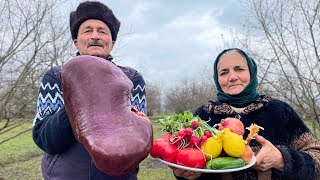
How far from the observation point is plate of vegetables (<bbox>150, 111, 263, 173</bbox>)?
1444mm

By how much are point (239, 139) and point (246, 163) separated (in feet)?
0.43

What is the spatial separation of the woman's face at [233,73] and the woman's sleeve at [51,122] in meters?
0.91

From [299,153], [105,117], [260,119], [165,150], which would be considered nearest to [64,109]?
[105,117]

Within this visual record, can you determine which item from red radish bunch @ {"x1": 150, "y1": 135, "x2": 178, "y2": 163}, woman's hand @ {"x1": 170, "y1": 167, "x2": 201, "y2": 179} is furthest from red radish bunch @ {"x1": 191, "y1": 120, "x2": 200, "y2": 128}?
woman's hand @ {"x1": 170, "y1": 167, "x2": 201, "y2": 179}

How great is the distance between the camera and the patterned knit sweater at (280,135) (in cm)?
174

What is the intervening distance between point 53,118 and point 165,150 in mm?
491

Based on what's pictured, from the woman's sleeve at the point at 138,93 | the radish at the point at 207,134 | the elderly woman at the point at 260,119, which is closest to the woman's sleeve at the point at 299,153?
the elderly woman at the point at 260,119

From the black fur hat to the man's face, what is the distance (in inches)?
0.9

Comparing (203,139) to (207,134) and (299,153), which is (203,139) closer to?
(207,134)

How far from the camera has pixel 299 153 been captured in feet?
5.82

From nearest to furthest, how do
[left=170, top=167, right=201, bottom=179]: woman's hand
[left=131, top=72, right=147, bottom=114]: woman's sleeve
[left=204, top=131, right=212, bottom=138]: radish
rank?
[left=204, top=131, right=212, bottom=138]: radish, [left=170, top=167, right=201, bottom=179]: woman's hand, [left=131, top=72, right=147, bottom=114]: woman's sleeve

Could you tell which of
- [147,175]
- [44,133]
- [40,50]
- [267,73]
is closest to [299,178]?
[44,133]

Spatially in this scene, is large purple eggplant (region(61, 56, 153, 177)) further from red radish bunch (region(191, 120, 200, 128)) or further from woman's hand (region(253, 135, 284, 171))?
woman's hand (region(253, 135, 284, 171))

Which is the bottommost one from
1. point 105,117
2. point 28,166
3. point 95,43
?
point 28,166
